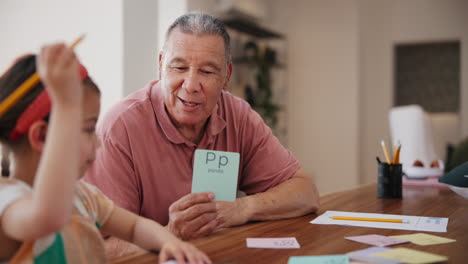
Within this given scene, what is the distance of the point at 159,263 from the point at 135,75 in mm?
2857

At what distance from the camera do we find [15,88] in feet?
2.30

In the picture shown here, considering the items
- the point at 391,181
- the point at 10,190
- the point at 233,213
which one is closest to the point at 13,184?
the point at 10,190

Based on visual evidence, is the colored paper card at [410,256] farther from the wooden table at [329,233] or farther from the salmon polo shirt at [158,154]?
the salmon polo shirt at [158,154]

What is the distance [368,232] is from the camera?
3.88 ft

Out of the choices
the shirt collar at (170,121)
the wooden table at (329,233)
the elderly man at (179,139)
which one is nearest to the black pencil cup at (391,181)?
the wooden table at (329,233)

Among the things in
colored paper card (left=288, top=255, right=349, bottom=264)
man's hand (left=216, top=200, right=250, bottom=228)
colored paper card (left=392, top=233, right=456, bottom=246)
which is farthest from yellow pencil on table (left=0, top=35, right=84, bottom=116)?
colored paper card (left=392, top=233, right=456, bottom=246)

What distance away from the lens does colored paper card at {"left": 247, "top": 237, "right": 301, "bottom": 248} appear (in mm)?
1026

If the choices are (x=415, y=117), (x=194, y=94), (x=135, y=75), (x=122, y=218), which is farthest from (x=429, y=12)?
(x=122, y=218)

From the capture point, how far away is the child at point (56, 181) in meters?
0.60

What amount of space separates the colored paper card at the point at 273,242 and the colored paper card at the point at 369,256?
0.14m

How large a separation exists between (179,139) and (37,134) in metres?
0.85

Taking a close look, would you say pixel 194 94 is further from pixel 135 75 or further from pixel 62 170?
pixel 135 75

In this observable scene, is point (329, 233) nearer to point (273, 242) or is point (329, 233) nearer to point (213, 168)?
point (273, 242)

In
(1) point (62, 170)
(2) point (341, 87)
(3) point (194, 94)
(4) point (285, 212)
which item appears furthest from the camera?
(2) point (341, 87)
